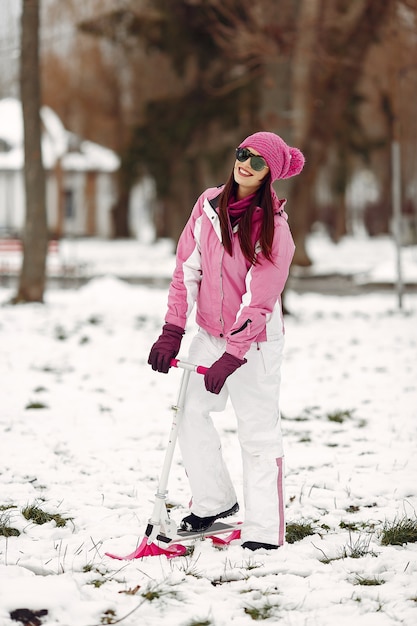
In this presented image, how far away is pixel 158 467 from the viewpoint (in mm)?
5824

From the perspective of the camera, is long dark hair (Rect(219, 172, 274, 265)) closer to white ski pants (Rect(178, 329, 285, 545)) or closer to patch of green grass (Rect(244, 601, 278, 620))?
white ski pants (Rect(178, 329, 285, 545))

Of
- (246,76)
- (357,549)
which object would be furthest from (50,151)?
(357,549)

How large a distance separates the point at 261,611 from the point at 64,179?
5171 centimetres

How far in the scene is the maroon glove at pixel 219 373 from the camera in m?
3.97

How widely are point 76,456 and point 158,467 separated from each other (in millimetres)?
587

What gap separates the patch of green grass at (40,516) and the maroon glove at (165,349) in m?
1.02

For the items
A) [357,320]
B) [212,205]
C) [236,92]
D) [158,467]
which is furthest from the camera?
[236,92]

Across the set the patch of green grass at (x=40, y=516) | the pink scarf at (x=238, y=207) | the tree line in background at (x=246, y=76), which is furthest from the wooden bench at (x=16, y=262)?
the pink scarf at (x=238, y=207)

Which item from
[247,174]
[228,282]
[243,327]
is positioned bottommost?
[243,327]

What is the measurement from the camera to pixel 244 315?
161 inches

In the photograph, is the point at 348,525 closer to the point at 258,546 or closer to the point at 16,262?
the point at 258,546

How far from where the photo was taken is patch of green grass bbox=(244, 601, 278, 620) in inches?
139

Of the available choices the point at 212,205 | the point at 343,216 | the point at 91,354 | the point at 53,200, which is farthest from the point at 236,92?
the point at 53,200

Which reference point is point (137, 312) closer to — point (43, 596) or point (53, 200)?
point (43, 596)
